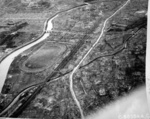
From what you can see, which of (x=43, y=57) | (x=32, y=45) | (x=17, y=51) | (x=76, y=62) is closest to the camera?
(x=76, y=62)

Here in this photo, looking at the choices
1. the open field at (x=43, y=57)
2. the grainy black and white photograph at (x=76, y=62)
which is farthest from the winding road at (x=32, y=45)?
the open field at (x=43, y=57)

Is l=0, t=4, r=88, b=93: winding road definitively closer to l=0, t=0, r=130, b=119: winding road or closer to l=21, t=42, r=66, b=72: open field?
l=0, t=0, r=130, b=119: winding road

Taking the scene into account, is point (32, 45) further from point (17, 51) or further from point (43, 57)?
point (43, 57)

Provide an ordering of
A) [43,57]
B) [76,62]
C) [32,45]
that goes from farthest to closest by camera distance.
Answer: [32,45]
[43,57]
[76,62]

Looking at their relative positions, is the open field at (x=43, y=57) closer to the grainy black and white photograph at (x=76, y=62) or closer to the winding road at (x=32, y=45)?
the grainy black and white photograph at (x=76, y=62)

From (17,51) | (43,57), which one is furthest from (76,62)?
(17,51)

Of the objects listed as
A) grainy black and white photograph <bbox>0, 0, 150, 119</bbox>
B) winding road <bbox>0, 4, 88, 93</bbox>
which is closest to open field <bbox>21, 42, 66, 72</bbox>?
grainy black and white photograph <bbox>0, 0, 150, 119</bbox>

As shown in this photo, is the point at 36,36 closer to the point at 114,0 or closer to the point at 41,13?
the point at 41,13

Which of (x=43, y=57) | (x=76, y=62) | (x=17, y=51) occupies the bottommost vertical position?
(x=76, y=62)

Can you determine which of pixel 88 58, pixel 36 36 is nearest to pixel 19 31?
pixel 36 36
